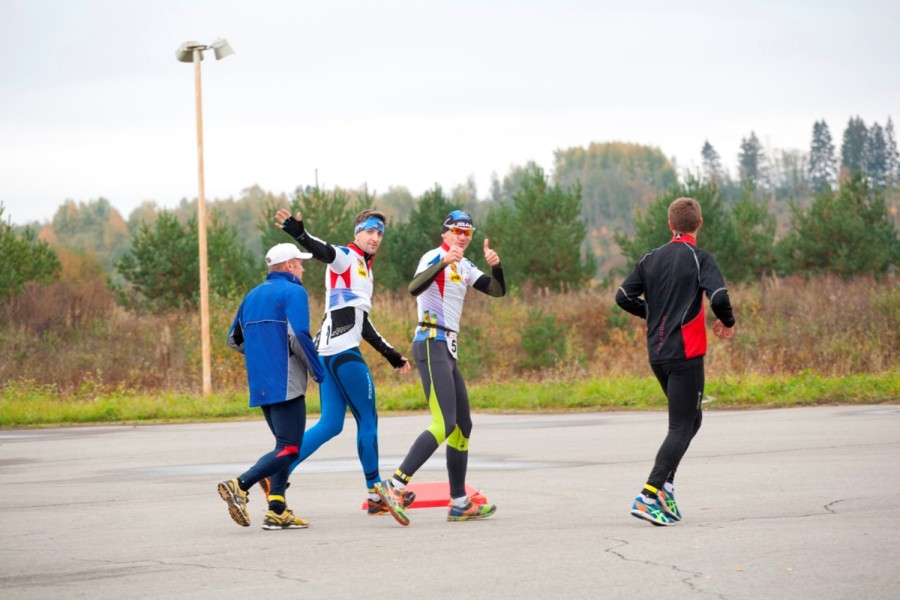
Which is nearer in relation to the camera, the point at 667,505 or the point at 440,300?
the point at 667,505

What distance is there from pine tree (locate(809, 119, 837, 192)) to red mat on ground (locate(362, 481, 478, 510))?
187 m

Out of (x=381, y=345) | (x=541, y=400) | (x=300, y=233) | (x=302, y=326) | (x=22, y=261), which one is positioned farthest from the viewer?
(x=22, y=261)

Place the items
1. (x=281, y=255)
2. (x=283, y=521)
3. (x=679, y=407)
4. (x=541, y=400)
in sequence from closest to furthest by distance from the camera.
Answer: (x=679, y=407)
(x=283, y=521)
(x=281, y=255)
(x=541, y=400)

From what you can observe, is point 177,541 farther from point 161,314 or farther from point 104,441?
point 161,314

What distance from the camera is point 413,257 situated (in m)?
55.0

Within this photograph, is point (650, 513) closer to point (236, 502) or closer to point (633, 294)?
point (633, 294)

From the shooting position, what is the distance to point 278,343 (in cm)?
945

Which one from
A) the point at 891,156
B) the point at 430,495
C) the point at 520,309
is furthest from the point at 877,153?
the point at 430,495

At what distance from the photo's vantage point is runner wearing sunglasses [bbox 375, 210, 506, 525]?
9539 millimetres

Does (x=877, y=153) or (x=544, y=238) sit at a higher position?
(x=877, y=153)

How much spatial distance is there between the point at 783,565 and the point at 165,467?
9.22 metres

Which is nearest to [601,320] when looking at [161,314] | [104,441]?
[161,314]

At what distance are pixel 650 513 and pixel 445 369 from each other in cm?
193

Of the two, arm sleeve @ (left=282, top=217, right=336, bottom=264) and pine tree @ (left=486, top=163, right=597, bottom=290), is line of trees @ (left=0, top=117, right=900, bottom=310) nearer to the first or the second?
pine tree @ (left=486, top=163, right=597, bottom=290)
